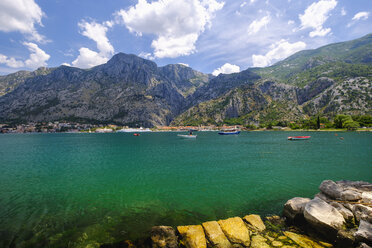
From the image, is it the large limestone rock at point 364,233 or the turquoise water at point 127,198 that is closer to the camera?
the large limestone rock at point 364,233

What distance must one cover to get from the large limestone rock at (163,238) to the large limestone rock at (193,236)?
1.94 ft

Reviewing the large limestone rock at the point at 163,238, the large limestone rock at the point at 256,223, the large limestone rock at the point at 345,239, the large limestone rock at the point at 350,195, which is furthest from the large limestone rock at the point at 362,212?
the large limestone rock at the point at 163,238

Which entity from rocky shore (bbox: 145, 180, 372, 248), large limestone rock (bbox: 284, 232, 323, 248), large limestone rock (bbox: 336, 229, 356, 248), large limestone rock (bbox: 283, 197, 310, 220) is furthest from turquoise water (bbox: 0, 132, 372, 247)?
large limestone rock (bbox: 336, 229, 356, 248)

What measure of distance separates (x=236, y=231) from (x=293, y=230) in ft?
13.6

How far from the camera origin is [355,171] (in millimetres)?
27469

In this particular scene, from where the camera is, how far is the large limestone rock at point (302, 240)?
9.68 m

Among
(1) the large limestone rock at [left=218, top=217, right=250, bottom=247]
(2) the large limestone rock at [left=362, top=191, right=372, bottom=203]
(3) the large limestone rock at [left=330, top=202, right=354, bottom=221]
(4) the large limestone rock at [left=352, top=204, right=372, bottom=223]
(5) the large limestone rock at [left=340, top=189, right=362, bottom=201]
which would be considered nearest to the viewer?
(1) the large limestone rock at [left=218, top=217, right=250, bottom=247]

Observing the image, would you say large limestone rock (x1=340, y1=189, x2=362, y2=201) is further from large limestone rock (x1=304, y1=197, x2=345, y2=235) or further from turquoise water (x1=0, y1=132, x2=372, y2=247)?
turquoise water (x1=0, y1=132, x2=372, y2=247)

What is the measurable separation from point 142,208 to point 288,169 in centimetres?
2678

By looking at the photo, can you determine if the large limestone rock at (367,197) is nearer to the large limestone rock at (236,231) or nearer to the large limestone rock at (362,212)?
the large limestone rock at (362,212)

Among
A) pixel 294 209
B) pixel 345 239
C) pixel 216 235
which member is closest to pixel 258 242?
pixel 216 235

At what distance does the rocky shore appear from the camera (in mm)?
9766

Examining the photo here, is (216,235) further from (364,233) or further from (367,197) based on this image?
(367,197)

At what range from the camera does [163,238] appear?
10.2 m
